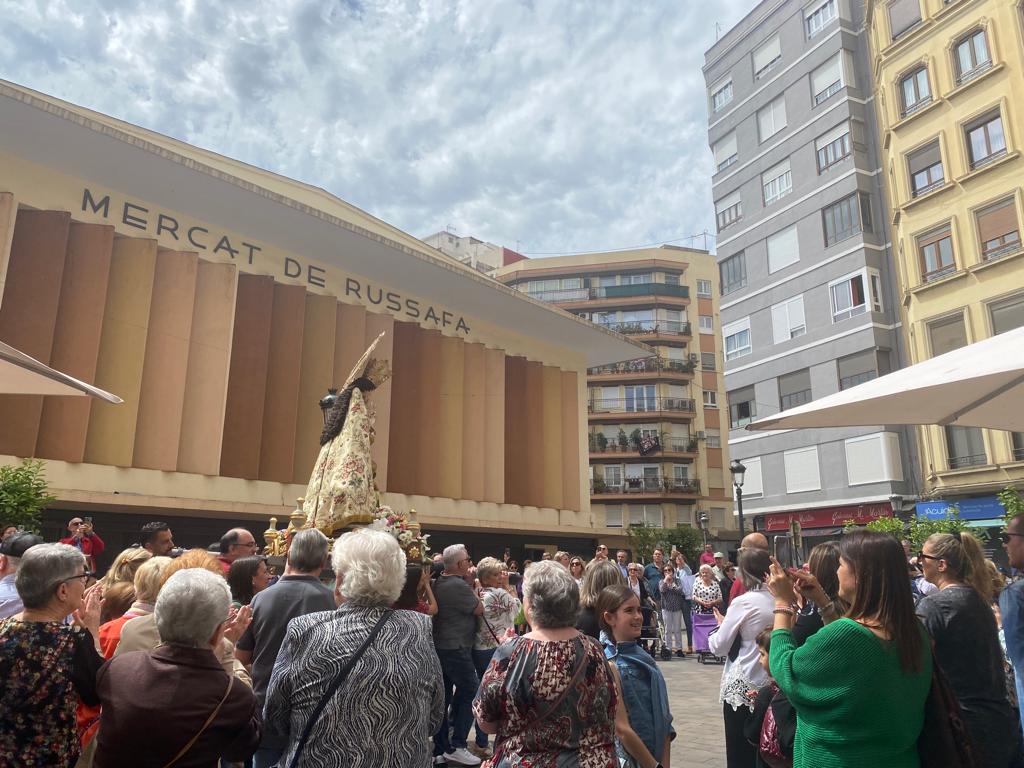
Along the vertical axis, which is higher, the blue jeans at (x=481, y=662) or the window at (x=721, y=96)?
the window at (x=721, y=96)

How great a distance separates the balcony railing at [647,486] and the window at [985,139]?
83.0ft

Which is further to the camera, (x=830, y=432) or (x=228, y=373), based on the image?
(x=830, y=432)

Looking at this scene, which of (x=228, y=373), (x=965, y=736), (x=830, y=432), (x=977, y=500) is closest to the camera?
(x=965, y=736)

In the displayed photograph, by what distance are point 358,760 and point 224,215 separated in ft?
56.3

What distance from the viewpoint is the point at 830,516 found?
88.0ft

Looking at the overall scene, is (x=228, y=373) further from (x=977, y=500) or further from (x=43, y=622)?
(x=977, y=500)

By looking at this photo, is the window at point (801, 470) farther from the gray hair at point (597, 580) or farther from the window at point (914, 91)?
the gray hair at point (597, 580)

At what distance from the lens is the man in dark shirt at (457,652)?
20.3ft

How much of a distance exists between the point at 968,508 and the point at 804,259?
11365 mm

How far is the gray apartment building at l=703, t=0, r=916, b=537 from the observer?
2648 centimetres

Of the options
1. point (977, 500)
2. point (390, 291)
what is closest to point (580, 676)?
point (390, 291)

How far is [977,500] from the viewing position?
21078 mm

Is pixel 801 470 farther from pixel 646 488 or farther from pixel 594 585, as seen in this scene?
pixel 594 585

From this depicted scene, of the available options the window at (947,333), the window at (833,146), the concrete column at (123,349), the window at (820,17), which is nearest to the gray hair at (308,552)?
the concrete column at (123,349)
